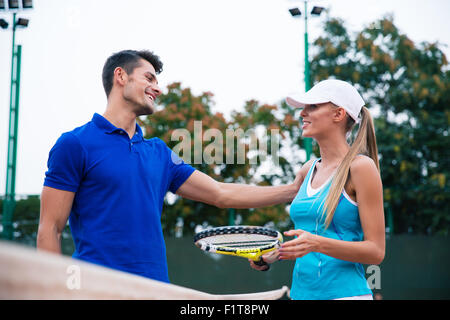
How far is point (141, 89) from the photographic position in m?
3.11

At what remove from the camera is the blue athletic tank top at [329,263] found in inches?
93.4

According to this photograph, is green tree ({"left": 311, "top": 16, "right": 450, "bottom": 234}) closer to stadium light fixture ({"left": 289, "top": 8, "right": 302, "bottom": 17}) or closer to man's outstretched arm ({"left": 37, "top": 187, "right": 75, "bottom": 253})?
stadium light fixture ({"left": 289, "top": 8, "right": 302, "bottom": 17})

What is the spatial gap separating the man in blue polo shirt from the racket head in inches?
10.5

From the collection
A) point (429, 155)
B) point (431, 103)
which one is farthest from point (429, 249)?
point (431, 103)

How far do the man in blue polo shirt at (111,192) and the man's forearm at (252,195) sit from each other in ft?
0.45

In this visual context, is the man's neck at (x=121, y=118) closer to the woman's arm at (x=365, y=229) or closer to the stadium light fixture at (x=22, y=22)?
the woman's arm at (x=365, y=229)

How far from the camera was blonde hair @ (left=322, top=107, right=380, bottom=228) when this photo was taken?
2.39 m

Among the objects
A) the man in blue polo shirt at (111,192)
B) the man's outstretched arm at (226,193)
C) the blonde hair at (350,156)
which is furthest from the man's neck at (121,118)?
the blonde hair at (350,156)

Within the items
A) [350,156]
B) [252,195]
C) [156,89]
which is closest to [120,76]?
[156,89]

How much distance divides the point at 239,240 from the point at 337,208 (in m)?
0.83

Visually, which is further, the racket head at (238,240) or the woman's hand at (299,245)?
the racket head at (238,240)

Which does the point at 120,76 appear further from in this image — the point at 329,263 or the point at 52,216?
the point at 329,263

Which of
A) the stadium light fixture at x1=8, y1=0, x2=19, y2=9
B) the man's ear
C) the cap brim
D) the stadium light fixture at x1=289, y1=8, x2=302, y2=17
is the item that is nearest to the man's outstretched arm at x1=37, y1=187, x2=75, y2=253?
the man's ear

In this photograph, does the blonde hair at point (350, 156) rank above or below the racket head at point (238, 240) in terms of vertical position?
above
